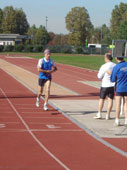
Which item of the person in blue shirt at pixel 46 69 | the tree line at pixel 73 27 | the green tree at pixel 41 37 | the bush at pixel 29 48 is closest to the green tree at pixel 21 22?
the tree line at pixel 73 27

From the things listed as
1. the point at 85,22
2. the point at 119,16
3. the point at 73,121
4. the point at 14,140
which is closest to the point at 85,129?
the point at 73,121

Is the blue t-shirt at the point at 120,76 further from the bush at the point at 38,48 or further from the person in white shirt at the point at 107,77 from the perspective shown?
the bush at the point at 38,48

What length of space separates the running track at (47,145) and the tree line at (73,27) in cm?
7906

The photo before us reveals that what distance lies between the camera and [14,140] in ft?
Answer: 31.4

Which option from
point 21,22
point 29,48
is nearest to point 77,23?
point 29,48

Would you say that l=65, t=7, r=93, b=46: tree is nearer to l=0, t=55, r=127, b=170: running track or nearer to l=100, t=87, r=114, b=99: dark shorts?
l=0, t=55, r=127, b=170: running track

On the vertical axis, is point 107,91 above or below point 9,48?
above

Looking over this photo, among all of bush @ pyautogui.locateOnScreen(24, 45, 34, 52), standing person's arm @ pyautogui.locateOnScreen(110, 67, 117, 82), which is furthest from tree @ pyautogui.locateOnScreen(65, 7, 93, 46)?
standing person's arm @ pyautogui.locateOnScreen(110, 67, 117, 82)

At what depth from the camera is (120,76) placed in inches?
440

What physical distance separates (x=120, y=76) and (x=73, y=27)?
106623 mm

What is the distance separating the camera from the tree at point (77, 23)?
116m

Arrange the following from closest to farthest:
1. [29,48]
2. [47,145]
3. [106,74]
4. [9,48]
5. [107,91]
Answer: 1. [47,145]
2. [106,74]
3. [107,91]
4. [29,48]
5. [9,48]

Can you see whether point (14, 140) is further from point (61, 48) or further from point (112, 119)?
point (61, 48)

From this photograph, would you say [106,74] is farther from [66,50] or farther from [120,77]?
[66,50]
